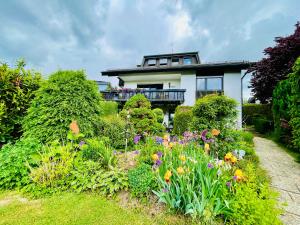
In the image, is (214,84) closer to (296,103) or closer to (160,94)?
(160,94)

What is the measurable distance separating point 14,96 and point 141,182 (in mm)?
4502

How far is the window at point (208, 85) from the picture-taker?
15727 millimetres

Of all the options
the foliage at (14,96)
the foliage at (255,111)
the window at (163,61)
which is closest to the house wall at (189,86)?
the window at (163,61)

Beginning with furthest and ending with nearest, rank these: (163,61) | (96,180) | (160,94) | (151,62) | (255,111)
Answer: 1. (151,62)
2. (163,61)
3. (255,111)
4. (160,94)
5. (96,180)

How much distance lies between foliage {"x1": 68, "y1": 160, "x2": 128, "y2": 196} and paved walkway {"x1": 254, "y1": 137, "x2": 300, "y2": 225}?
2828 millimetres

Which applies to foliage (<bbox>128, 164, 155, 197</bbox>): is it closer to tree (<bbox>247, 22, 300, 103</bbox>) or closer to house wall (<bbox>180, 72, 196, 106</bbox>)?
house wall (<bbox>180, 72, 196, 106</bbox>)

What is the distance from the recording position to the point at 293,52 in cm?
1272

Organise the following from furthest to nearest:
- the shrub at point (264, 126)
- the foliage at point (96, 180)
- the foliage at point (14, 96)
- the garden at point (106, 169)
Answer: the shrub at point (264, 126)
the foliage at point (14, 96)
the foliage at point (96, 180)
the garden at point (106, 169)

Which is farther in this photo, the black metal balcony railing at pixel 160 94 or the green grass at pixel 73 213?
the black metal balcony railing at pixel 160 94

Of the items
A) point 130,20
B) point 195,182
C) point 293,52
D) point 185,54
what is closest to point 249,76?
point 293,52

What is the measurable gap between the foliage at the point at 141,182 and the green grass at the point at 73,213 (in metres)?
0.31

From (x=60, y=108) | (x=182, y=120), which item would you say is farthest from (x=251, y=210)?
(x=182, y=120)

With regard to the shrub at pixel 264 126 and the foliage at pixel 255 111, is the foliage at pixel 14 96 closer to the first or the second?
the shrub at pixel 264 126

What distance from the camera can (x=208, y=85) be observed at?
52.7ft
